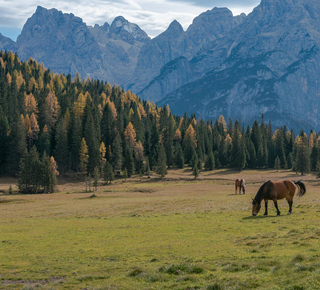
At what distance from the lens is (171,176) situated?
11862 cm

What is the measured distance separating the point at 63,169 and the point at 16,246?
96.7 m


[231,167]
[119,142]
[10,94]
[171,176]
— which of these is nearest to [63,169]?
[119,142]

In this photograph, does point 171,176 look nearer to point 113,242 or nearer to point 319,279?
point 113,242

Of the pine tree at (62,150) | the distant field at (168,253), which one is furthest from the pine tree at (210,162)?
the distant field at (168,253)

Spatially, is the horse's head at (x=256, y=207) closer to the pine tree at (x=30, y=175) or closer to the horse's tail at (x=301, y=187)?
the horse's tail at (x=301, y=187)

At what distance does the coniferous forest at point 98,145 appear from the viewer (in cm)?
11406

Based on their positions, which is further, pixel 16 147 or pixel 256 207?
pixel 16 147

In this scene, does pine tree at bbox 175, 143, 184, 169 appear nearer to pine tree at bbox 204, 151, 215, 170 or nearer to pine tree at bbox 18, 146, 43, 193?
pine tree at bbox 204, 151, 215, 170

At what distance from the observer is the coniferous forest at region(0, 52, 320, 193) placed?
114062mm

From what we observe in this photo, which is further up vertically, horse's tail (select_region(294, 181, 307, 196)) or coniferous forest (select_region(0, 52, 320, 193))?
coniferous forest (select_region(0, 52, 320, 193))

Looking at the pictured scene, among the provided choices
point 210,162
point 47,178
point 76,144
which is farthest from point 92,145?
point 210,162

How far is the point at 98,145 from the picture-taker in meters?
120

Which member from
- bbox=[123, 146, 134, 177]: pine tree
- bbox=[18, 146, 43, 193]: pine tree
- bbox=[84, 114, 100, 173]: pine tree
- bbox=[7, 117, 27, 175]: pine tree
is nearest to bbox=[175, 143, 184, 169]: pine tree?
bbox=[123, 146, 134, 177]: pine tree

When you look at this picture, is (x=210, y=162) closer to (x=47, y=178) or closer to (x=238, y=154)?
(x=238, y=154)
